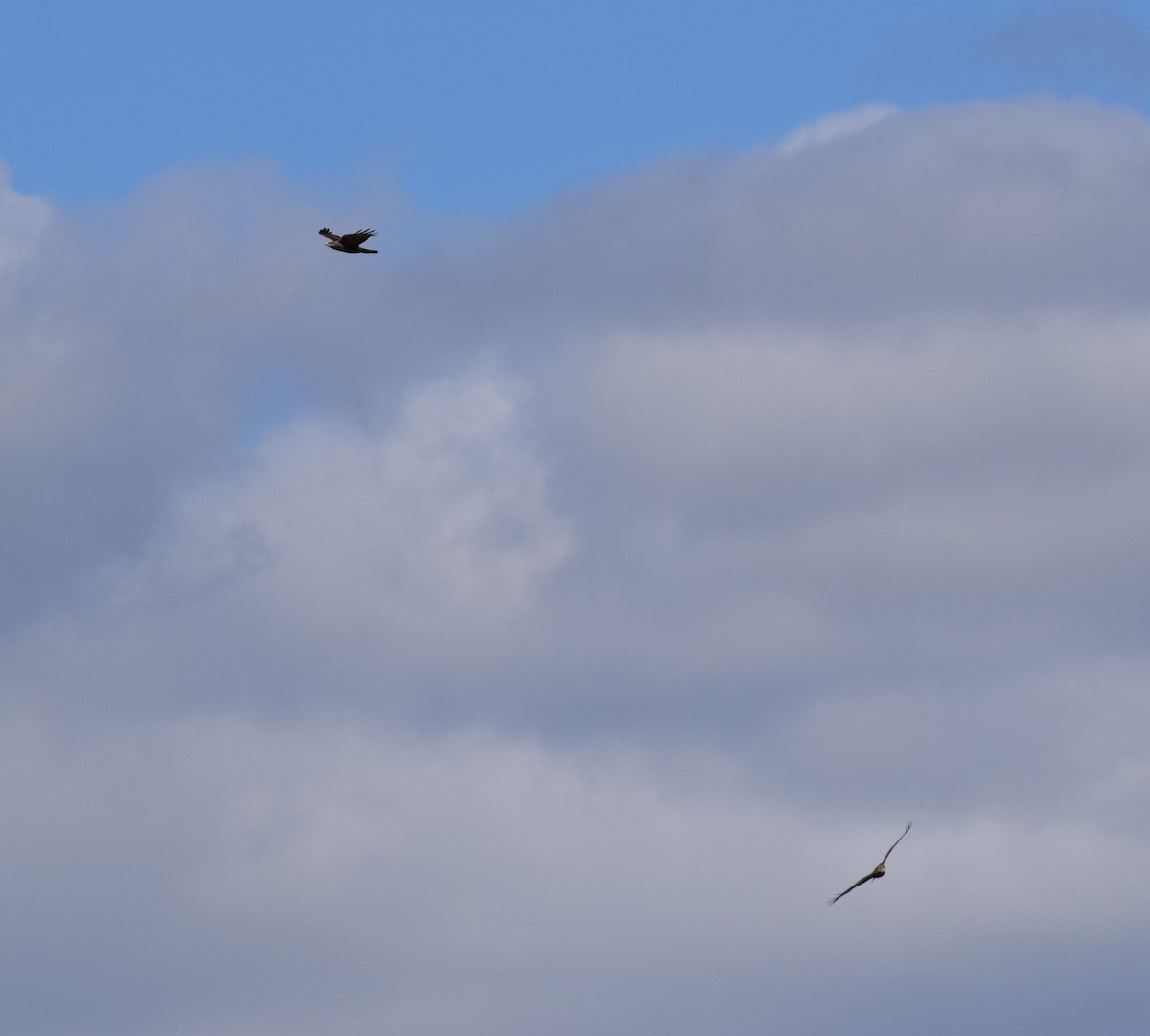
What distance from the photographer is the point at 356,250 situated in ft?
201

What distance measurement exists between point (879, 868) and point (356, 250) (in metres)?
42.0

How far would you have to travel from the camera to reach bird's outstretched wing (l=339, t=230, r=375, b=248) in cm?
6047

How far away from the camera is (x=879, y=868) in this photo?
210 ft

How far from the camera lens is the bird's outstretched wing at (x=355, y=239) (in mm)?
60469

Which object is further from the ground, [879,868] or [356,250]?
[356,250]

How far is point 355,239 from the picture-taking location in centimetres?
6241
